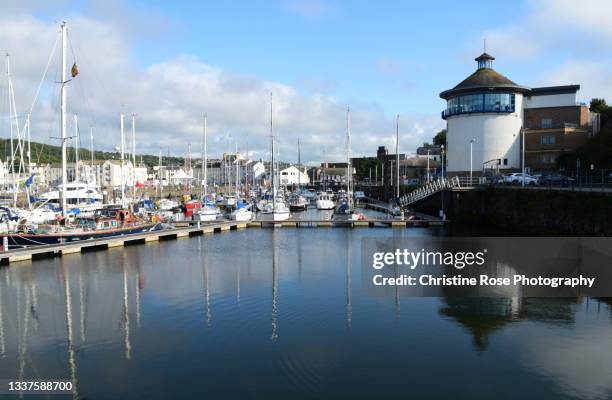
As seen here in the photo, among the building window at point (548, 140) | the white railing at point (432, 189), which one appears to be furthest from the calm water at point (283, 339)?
the building window at point (548, 140)

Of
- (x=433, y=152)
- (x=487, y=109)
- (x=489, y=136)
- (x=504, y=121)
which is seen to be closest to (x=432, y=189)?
(x=489, y=136)

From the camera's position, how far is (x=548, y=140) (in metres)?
76.6

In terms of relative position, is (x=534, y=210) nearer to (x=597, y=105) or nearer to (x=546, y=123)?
(x=546, y=123)

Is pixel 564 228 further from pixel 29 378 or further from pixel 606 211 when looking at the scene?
pixel 29 378

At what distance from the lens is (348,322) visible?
2186cm

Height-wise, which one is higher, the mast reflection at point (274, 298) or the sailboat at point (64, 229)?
the sailboat at point (64, 229)

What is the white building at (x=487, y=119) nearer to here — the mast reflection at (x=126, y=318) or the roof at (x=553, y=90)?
the roof at (x=553, y=90)

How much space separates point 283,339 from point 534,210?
35.8 meters

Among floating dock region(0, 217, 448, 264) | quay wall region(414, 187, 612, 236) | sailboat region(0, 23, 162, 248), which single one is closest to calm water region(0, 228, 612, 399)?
floating dock region(0, 217, 448, 264)

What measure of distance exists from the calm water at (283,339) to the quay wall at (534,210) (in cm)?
1474

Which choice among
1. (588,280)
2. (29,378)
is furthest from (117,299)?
(588,280)

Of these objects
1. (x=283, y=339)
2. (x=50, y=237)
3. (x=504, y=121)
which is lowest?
(x=283, y=339)

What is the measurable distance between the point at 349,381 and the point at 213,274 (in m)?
17.6

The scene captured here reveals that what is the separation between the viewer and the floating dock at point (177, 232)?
3516 cm
